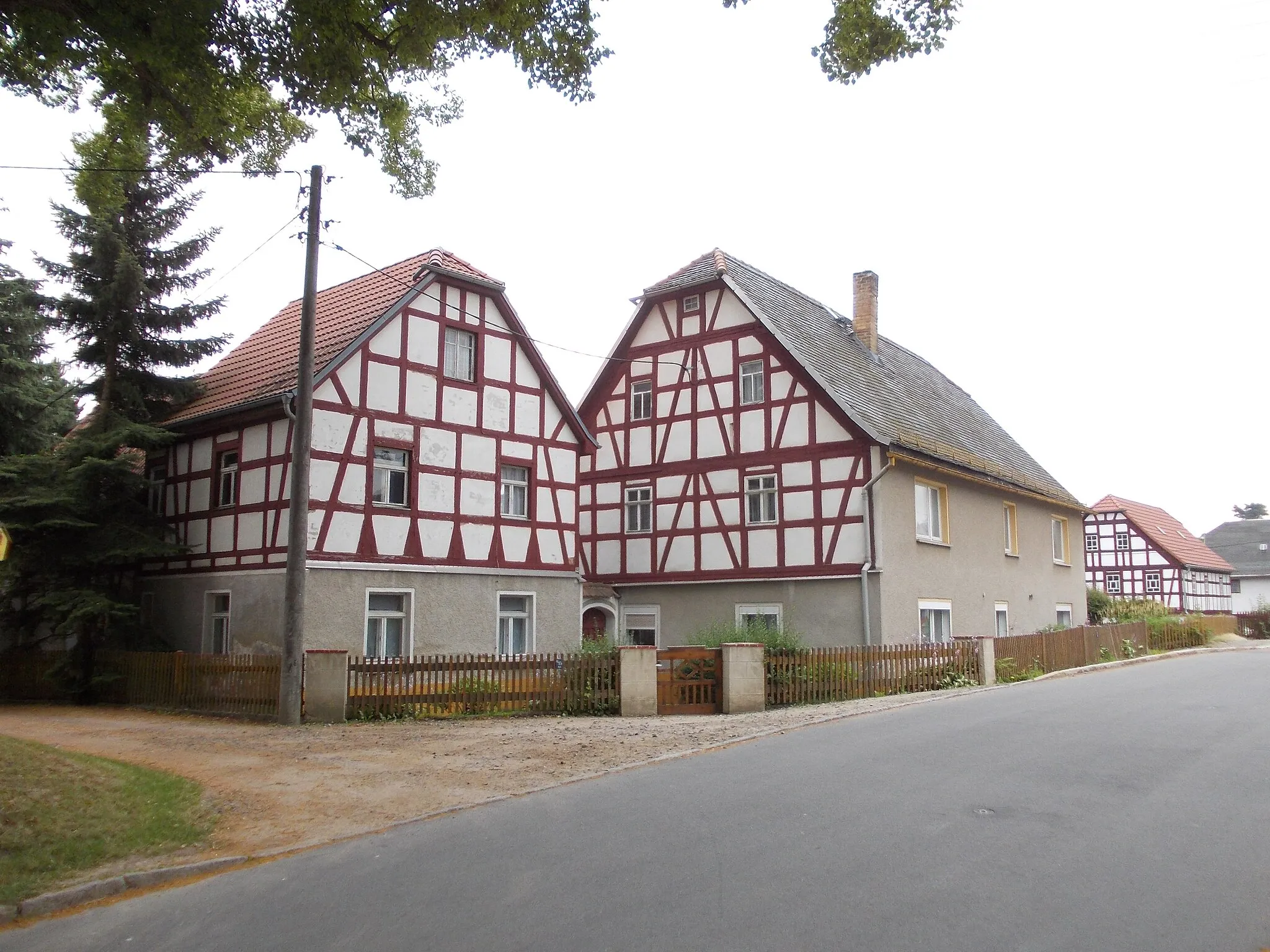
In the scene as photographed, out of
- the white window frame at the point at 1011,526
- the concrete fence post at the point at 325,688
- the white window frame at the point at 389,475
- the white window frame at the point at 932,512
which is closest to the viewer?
the concrete fence post at the point at 325,688

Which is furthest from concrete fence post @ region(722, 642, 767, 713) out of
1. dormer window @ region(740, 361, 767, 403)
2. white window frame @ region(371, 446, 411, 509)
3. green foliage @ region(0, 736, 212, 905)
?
dormer window @ region(740, 361, 767, 403)

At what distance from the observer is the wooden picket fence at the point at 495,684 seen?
16250 millimetres

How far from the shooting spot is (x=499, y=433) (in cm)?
2258

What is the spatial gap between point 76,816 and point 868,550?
676 inches

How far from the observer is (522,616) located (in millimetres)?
22359

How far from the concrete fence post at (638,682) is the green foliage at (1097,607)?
24.6 meters

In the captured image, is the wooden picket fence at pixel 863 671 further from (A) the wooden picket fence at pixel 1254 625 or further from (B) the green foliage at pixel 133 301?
(A) the wooden picket fence at pixel 1254 625

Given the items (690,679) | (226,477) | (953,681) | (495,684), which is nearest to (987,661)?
(953,681)

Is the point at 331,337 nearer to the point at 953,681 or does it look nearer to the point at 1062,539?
the point at 953,681

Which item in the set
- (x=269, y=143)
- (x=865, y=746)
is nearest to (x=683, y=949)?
(x=865, y=746)

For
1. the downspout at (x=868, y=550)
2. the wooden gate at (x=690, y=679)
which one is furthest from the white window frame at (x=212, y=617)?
the downspout at (x=868, y=550)

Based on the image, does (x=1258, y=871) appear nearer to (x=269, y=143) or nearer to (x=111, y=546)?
(x=269, y=143)

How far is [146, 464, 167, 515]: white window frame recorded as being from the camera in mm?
22734

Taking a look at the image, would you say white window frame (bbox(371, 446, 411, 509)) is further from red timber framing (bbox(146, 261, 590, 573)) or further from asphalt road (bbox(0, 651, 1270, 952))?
asphalt road (bbox(0, 651, 1270, 952))
